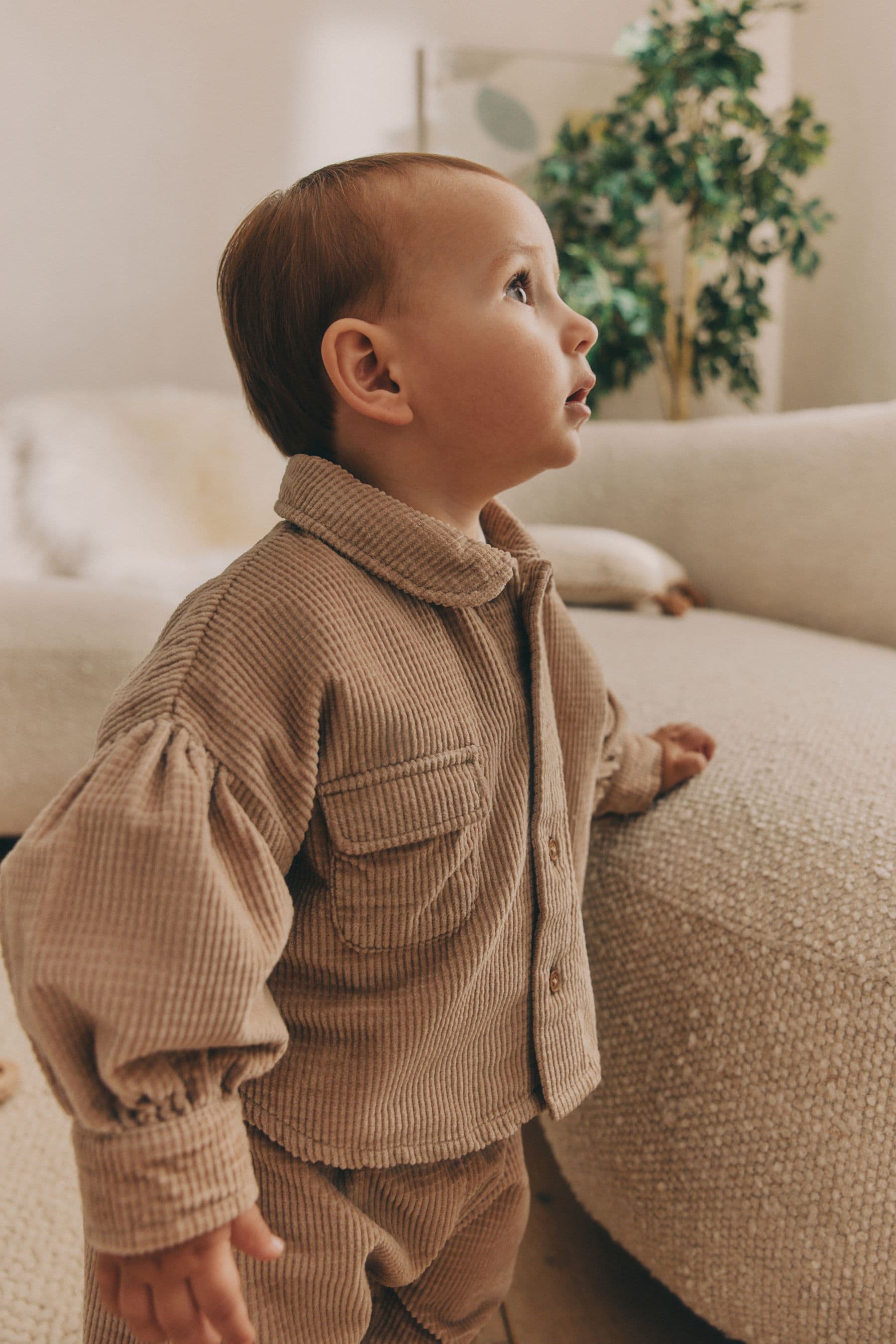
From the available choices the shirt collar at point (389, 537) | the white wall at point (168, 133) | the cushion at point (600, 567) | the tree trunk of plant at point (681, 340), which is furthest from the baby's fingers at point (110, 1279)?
the white wall at point (168, 133)

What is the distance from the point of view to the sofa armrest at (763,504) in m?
1.27

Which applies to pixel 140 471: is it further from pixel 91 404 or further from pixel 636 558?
pixel 636 558

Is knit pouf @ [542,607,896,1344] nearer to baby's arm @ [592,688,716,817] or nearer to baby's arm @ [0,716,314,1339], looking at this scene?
baby's arm @ [592,688,716,817]

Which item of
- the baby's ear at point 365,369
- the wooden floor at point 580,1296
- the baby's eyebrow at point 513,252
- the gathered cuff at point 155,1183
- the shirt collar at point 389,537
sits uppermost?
the baby's eyebrow at point 513,252

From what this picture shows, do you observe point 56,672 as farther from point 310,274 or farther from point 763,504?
point 763,504

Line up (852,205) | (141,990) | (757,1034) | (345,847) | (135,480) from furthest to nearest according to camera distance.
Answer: (852,205) → (135,480) → (757,1034) → (345,847) → (141,990)

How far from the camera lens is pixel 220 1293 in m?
0.42

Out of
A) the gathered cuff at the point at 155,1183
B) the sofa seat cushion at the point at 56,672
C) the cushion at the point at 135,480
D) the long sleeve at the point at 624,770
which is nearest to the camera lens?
the gathered cuff at the point at 155,1183

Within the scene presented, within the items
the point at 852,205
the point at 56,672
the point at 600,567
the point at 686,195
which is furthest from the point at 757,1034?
the point at 852,205

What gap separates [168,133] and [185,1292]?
2.57 metres

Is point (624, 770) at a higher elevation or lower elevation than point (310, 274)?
lower

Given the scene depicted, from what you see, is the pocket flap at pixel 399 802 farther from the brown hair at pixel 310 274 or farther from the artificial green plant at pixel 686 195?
the artificial green plant at pixel 686 195

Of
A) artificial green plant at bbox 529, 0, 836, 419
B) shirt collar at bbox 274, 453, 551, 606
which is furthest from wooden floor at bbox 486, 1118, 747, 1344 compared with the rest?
artificial green plant at bbox 529, 0, 836, 419

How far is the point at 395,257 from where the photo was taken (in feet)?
1.79
